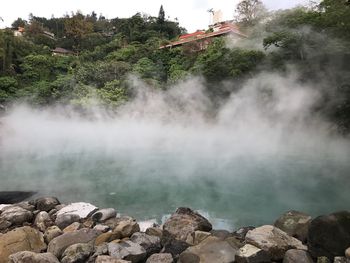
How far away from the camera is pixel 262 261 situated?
4648 mm

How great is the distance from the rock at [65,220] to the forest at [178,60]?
1010 cm

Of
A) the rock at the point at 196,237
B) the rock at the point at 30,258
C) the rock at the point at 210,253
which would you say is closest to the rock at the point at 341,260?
the rock at the point at 210,253

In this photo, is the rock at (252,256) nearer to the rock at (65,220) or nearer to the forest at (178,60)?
the rock at (65,220)

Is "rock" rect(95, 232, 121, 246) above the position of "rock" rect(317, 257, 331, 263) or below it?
above

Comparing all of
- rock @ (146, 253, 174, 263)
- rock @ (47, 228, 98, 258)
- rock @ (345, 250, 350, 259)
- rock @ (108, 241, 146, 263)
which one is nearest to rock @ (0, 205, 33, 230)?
rock @ (47, 228, 98, 258)

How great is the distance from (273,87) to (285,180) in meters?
8.29

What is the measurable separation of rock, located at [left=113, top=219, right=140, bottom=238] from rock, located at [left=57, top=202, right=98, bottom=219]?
110cm

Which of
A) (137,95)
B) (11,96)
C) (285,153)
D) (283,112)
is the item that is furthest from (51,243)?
(11,96)

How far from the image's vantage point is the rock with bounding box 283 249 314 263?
4527 mm

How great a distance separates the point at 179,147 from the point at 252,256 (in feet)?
32.6

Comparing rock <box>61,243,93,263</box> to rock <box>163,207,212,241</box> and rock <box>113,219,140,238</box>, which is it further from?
rock <box>163,207,212,241</box>

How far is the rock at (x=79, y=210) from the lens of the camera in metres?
6.65

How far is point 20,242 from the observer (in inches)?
213

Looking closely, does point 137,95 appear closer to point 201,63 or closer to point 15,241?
point 201,63
